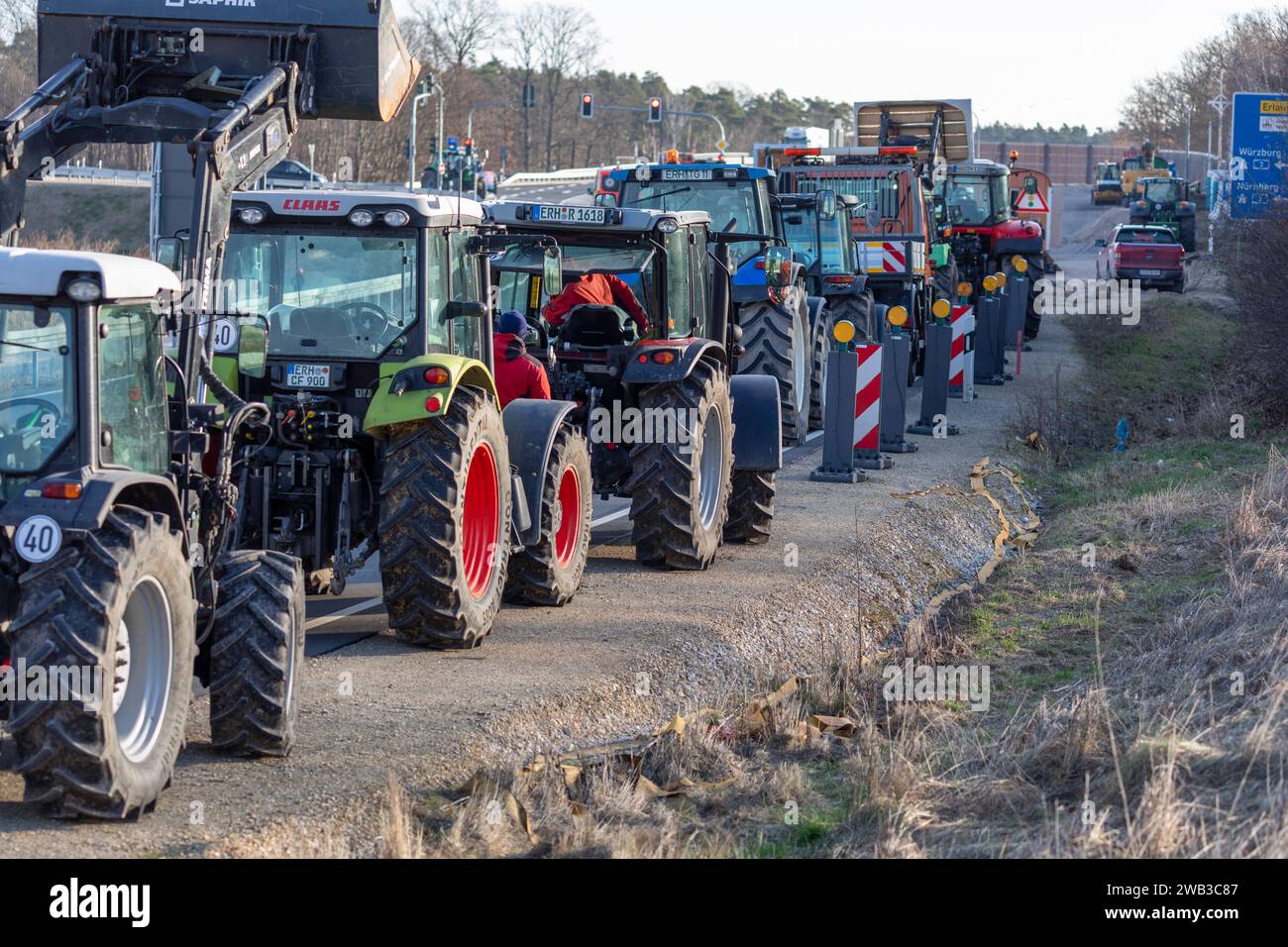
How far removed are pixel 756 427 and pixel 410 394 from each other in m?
4.52

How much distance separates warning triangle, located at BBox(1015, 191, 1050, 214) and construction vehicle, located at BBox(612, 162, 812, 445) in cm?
2006

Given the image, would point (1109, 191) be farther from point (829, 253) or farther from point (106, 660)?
point (106, 660)

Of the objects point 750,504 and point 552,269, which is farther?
point 750,504

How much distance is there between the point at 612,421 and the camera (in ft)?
37.3

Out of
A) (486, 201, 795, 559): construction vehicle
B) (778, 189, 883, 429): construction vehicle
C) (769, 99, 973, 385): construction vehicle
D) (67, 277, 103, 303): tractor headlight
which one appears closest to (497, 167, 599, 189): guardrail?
(769, 99, 973, 385): construction vehicle

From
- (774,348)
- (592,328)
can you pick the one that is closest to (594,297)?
(592,328)

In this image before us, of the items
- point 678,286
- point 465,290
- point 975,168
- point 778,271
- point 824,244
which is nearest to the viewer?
point 465,290

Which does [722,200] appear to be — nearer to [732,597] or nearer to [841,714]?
[732,597]

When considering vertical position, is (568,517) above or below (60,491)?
below

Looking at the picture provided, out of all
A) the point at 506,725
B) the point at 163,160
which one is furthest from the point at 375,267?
the point at 163,160

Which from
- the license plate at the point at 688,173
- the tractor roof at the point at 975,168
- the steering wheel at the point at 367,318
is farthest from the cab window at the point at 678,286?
the tractor roof at the point at 975,168

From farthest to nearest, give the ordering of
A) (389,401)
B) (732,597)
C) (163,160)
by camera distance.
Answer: (163,160), (732,597), (389,401)

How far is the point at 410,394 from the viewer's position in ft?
27.2

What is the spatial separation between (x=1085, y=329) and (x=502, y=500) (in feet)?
83.9
